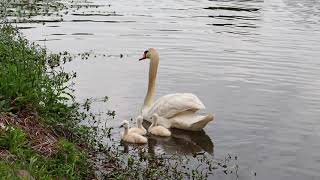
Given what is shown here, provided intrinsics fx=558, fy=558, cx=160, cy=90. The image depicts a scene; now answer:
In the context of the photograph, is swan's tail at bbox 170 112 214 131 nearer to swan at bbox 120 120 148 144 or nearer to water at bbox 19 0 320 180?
water at bbox 19 0 320 180

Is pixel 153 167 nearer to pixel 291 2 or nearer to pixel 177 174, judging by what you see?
pixel 177 174

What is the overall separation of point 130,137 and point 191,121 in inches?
59.5

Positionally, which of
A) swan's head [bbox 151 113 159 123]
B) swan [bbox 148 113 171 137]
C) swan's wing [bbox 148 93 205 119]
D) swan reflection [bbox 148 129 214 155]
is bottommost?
swan reflection [bbox 148 129 214 155]

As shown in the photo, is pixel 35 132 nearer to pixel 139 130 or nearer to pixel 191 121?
pixel 139 130

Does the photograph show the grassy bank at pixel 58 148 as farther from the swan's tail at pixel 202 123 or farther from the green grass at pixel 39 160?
the swan's tail at pixel 202 123

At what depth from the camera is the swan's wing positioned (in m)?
10.9

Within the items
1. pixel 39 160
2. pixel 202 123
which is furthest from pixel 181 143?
pixel 39 160

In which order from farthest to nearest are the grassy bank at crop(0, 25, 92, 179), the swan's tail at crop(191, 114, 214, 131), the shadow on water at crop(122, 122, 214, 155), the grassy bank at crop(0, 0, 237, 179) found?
1. the swan's tail at crop(191, 114, 214, 131)
2. the shadow on water at crop(122, 122, 214, 155)
3. the grassy bank at crop(0, 0, 237, 179)
4. the grassy bank at crop(0, 25, 92, 179)

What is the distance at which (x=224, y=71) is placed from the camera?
633 inches

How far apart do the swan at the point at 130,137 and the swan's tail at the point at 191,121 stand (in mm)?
1182

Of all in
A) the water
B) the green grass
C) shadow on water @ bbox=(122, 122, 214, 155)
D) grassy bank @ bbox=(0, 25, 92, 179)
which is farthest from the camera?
the water

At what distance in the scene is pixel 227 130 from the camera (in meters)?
10.8

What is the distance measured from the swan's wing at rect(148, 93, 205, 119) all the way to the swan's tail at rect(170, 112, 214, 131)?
130 millimetres

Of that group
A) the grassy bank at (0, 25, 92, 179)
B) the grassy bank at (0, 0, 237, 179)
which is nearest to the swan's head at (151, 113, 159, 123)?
the grassy bank at (0, 0, 237, 179)
